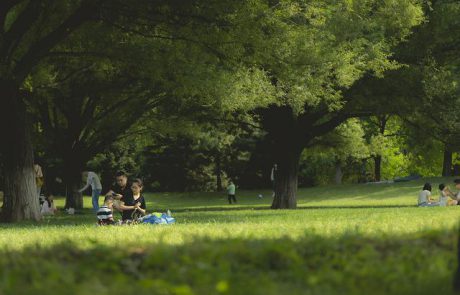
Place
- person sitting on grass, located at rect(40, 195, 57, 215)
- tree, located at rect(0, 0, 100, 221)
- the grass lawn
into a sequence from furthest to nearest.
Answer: person sitting on grass, located at rect(40, 195, 57, 215)
tree, located at rect(0, 0, 100, 221)
the grass lawn

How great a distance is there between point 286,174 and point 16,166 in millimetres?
13314

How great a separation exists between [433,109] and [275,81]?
6.53 metres

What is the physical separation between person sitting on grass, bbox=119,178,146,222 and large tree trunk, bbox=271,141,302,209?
1463 centimetres

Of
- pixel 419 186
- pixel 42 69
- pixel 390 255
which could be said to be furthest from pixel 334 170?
pixel 390 255

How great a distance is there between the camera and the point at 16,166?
19.2m

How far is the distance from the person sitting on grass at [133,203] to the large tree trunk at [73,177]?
18.0 m

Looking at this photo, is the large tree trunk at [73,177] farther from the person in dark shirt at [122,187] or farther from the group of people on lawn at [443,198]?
the person in dark shirt at [122,187]

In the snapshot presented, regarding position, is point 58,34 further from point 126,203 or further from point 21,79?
point 126,203

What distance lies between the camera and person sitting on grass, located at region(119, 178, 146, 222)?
582 inches

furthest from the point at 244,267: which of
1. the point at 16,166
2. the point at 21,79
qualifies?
the point at 16,166

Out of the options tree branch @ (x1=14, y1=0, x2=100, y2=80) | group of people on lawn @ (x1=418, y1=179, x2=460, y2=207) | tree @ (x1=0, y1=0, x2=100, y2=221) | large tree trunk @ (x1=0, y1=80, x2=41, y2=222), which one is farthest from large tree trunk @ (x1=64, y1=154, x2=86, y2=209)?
group of people on lawn @ (x1=418, y1=179, x2=460, y2=207)

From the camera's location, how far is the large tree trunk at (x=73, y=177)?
32.2m

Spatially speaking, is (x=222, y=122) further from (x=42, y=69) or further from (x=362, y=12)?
(x=42, y=69)

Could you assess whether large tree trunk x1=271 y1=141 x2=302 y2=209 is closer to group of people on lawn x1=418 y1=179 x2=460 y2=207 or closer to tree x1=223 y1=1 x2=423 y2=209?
tree x1=223 y1=1 x2=423 y2=209
